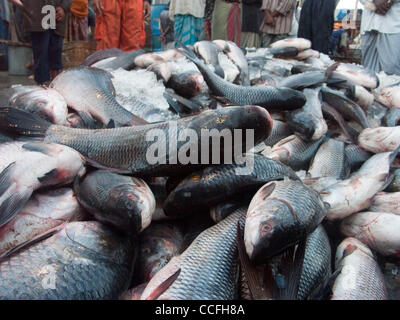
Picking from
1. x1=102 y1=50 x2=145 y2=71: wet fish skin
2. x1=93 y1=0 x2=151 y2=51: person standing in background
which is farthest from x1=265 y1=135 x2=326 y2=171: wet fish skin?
x1=93 y1=0 x2=151 y2=51: person standing in background

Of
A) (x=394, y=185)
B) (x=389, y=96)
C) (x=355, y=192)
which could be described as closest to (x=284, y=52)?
(x=389, y=96)

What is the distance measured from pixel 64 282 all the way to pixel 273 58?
4.25 metres

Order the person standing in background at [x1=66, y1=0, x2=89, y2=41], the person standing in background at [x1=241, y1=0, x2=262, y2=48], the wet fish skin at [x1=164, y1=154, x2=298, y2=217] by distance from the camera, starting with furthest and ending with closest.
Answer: the person standing in background at [x1=66, y1=0, x2=89, y2=41] → the person standing in background at [x1=241, y1=0, x2=262, y2=48] → the wet fish skin at [x1=164, y1=154, x2=298, y2=217]

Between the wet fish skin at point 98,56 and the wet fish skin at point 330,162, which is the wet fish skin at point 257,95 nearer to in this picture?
Result: the wet fish skin at point 330,162

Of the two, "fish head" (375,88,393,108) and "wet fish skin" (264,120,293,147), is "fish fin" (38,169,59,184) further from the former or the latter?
"fish head" (375,88,393,108)

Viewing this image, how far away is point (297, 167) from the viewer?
3.00 m

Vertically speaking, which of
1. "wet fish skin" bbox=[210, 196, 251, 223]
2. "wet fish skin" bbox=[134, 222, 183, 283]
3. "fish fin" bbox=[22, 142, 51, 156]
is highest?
"fish fin" bbox=[22, 142, 51, 156]

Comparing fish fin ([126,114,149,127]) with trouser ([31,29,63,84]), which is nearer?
fish fin ([126,114,149,127])

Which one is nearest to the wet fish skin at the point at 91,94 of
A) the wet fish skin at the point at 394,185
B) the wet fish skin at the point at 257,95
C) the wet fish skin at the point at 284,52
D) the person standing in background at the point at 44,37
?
the wet fish skin at the point at 257,95

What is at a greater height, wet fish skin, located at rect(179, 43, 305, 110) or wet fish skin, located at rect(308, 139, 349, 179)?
wet fish skin, located at rect(179, 43, 305, 110)

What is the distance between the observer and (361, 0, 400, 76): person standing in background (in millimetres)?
6488

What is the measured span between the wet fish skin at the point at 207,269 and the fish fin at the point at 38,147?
958 mm

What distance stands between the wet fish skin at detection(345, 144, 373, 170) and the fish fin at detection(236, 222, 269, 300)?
1.71m
